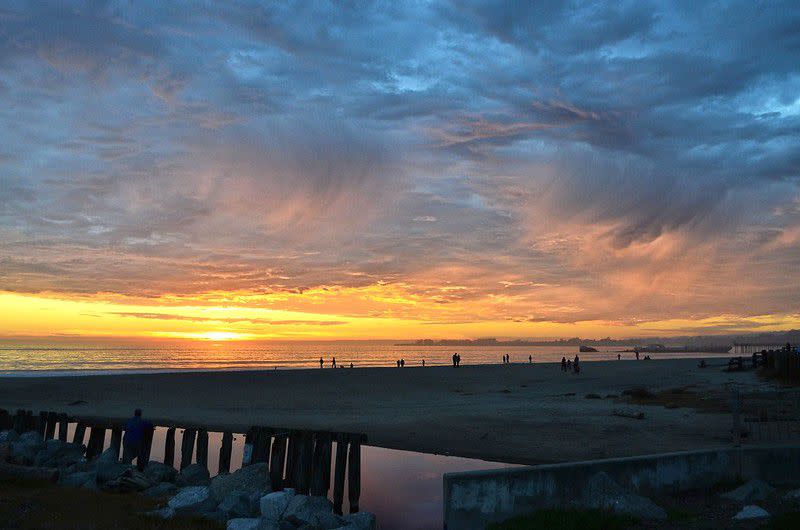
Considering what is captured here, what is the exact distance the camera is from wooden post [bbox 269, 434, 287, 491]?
17.5m

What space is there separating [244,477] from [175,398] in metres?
27.2

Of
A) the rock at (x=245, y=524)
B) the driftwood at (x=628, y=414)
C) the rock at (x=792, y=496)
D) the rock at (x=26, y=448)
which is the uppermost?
the driftwood at (x=628, y=414)

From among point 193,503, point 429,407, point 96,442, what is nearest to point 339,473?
point 193,503

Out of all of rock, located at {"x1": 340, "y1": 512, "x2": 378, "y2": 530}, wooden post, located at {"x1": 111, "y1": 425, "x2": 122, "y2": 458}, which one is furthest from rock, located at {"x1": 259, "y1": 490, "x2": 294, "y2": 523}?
wooden post, located at {"x1": 111, "y1": 425, "x2": 122, "y2": 458}

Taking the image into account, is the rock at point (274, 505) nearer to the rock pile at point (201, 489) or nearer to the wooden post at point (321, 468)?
the rock pile at point (201, 489)

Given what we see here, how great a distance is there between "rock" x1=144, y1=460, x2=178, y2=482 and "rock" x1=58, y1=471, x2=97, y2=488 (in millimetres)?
1377

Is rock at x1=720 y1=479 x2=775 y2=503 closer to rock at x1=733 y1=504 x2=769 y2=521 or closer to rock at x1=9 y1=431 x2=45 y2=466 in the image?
rock at x1=733 y1=504 x2=769 y2=521

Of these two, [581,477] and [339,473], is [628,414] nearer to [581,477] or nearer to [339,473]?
[339,473]

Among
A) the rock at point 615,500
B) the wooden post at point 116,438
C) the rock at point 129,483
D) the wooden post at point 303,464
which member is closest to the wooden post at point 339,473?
the wooden post at point 303,464

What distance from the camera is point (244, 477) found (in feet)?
52.2

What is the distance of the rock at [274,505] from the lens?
13328mm

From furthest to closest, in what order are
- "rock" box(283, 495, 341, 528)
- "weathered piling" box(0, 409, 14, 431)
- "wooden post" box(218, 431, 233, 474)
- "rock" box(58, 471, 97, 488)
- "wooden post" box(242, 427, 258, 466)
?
"weathered piling" box(0, 409, 14, 431) → "wooden post" box(218, 431, 233, 474) → "wooden post" box(242, 427, 258, 466) → "rock" box(58, 471, 97, 488) → "rock" box(283, 495, 341, 528)

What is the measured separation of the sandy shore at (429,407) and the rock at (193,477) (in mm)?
7217

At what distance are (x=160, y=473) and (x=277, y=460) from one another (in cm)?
336
